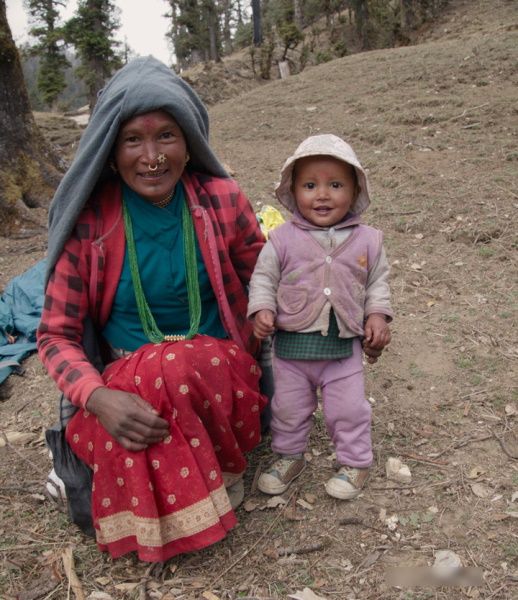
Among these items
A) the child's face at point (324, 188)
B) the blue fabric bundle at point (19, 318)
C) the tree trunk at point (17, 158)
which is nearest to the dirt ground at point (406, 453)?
the blue fabric bundle at point (19, 318)

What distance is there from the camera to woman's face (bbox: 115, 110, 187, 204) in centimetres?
174

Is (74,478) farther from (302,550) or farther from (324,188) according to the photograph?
(324,188)

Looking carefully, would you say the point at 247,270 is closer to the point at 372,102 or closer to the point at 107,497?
the point at 107,497

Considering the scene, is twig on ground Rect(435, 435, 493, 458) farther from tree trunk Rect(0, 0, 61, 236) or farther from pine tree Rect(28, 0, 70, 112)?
pine tree Rect(28, 0, 70, 112)

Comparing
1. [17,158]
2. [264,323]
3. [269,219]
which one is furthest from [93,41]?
[264,323]

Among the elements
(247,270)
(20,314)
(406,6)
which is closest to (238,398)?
(247,270)

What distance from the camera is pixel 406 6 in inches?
570

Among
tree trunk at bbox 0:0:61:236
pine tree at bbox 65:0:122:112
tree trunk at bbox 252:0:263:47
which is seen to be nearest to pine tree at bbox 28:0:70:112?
pine tree at bbox 65:0:122:112

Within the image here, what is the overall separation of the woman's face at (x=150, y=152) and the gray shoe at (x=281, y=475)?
1.15 metres

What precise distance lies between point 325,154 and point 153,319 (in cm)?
87

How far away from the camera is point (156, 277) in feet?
6.28

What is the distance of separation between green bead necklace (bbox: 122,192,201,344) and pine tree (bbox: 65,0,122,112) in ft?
61.2

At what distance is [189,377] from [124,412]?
0.75ft

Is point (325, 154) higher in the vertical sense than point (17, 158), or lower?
lower
